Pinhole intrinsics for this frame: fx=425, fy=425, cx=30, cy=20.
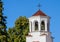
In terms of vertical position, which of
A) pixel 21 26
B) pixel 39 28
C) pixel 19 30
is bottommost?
pixel 39 28

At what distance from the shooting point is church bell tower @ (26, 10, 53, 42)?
47550mm

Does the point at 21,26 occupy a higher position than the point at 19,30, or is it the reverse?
the point at 21,26

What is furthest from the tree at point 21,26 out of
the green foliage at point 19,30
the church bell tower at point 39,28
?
the church bell tower at point 39,28

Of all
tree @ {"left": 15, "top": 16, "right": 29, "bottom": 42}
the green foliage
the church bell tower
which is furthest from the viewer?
tree @ {"left": 15, "top": 16, "right": 29, "bottom": 42}

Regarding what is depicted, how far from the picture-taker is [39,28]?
1885 inches

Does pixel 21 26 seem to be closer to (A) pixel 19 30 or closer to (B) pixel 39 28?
(A) pixel 19 30

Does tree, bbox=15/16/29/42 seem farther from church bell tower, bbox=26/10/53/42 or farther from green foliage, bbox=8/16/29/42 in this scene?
church bell tower, bbox=26/10/53/42

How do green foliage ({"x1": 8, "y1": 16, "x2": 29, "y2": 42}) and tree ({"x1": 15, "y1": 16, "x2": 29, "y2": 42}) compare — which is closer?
green foliage ({"x1": 8, "y1": 16, "x2": 29, "y2": 42})

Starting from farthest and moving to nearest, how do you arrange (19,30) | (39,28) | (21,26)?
(21,26) → (19,30) → (39,28)

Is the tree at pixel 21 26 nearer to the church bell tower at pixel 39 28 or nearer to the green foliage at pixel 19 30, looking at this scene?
the green foliage at pixel 19 30

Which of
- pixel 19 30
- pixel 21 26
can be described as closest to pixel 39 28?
pixel 19 30

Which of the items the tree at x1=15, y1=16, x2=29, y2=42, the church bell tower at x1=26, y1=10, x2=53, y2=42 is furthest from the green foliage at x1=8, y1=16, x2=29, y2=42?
the church bell tower at x1=26, y1=10, x2=53, y2=42

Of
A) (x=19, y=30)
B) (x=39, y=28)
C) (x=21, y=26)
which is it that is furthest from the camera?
(x=21, y=26)

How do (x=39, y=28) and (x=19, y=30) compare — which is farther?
(x=19, y=30)
